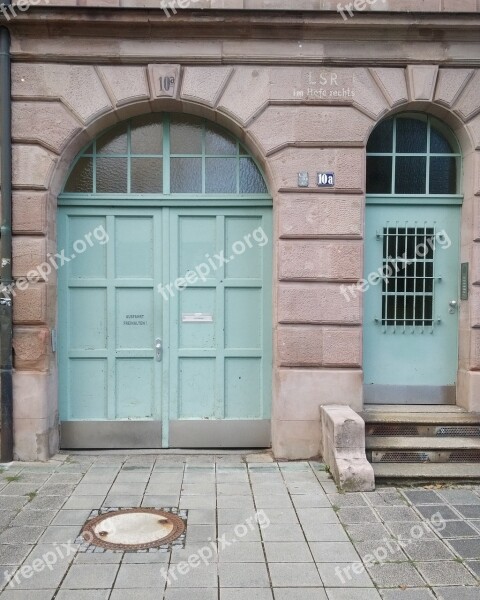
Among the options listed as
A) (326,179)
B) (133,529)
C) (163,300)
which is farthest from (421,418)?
(133,529)

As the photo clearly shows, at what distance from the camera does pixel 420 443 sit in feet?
19.1

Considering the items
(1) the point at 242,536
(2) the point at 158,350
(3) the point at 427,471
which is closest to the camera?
(1) the point at 242,536

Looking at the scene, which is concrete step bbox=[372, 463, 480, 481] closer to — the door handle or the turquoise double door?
the turquoise double door

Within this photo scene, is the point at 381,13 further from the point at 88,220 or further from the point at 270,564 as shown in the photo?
the point at 270,564

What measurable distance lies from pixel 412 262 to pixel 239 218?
2127 millimetres

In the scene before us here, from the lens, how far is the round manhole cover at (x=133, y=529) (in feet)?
13.7

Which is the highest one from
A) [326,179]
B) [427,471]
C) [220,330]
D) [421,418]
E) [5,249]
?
[326,179]

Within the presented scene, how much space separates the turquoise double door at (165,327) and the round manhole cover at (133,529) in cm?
179

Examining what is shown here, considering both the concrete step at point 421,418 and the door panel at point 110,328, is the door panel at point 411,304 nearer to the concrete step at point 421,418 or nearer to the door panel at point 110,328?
the concrete step at point 421,418

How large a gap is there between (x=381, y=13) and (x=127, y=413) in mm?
5378

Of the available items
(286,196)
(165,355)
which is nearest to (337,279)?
(286,196)

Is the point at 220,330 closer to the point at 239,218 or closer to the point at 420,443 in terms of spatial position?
the point at 239,218

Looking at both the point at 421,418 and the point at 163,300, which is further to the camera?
the point at 163,300

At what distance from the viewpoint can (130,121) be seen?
6453 millimetres
